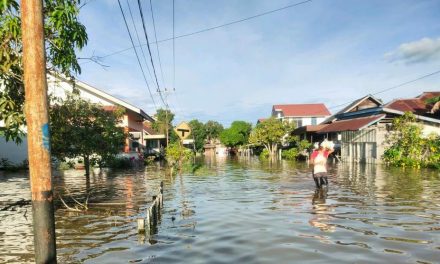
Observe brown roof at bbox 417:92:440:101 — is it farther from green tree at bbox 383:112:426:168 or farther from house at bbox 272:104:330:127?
house at bbox 272:104:330:127

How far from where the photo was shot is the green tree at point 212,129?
392ft

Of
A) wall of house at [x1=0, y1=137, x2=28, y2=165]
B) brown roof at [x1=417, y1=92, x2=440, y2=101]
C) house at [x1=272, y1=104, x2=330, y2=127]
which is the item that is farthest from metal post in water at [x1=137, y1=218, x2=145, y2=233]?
house at [x1=272, y1=104, x2=330, y2=127]

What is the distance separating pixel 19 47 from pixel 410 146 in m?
27.0

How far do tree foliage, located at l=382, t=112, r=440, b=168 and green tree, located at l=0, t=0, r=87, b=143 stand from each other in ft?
81.4

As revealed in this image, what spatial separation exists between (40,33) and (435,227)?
886 centimetres

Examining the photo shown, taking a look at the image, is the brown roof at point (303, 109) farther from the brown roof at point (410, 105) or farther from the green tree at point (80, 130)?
the green tree at point (80, 130)

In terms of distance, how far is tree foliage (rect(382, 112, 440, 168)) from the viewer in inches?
1075

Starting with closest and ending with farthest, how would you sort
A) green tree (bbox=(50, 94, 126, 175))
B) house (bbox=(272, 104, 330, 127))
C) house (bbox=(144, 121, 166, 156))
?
green tree (bbox=(50, 94, 126, 175))
house (bbox=(144, 121, 166, 156))
house (bbox=(272, 104, 330, 127))

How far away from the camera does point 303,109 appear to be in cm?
6544

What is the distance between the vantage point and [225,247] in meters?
7.90

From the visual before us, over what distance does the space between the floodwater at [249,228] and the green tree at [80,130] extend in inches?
71.8

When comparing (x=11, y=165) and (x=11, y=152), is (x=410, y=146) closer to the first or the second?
(x=11, y=165)

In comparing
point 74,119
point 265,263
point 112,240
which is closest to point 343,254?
point 265,263

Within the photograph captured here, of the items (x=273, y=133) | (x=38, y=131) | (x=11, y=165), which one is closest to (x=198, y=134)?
(x=273, y=133)
